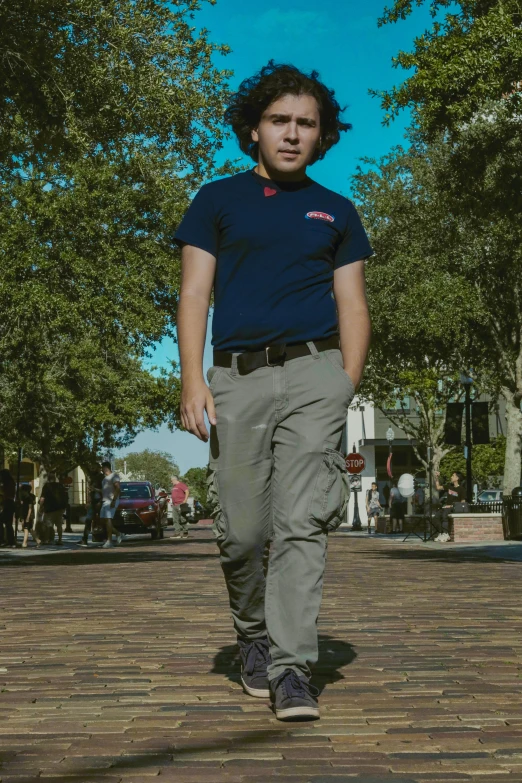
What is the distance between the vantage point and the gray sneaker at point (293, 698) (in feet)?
14.0

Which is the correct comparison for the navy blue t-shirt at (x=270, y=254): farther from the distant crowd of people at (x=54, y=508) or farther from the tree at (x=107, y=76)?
the distant crowd of people at (x=54, y=508)

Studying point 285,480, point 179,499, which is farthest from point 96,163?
point 179,499

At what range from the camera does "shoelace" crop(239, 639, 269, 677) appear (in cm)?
477

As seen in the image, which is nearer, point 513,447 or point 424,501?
point 513,447

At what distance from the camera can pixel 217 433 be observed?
4.55m

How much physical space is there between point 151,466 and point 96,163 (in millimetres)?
136821

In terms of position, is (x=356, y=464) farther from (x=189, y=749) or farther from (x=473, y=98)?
(x=189, y=749)

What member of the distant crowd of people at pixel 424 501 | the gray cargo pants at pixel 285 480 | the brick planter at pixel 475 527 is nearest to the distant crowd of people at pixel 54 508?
the distant crowd of people at pixel 424 501

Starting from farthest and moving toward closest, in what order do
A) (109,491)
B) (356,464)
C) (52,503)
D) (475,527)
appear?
1. (356,464)
2. (52,503)
3. (109,491)
4. (475,527)

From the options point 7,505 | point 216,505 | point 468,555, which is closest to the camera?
point 216,505

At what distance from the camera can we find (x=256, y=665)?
4.81 meters

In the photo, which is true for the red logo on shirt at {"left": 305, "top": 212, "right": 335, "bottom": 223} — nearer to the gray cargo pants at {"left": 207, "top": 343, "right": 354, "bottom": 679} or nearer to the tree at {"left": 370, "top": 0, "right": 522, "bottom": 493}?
the gray cargo pants at {"left": 207, "top": 343, "right": 354, "bottom": 679}

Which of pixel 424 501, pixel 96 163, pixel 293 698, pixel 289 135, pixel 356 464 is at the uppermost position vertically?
pixel 96 163

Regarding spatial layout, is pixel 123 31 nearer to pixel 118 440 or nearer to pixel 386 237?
pixel 386 237
